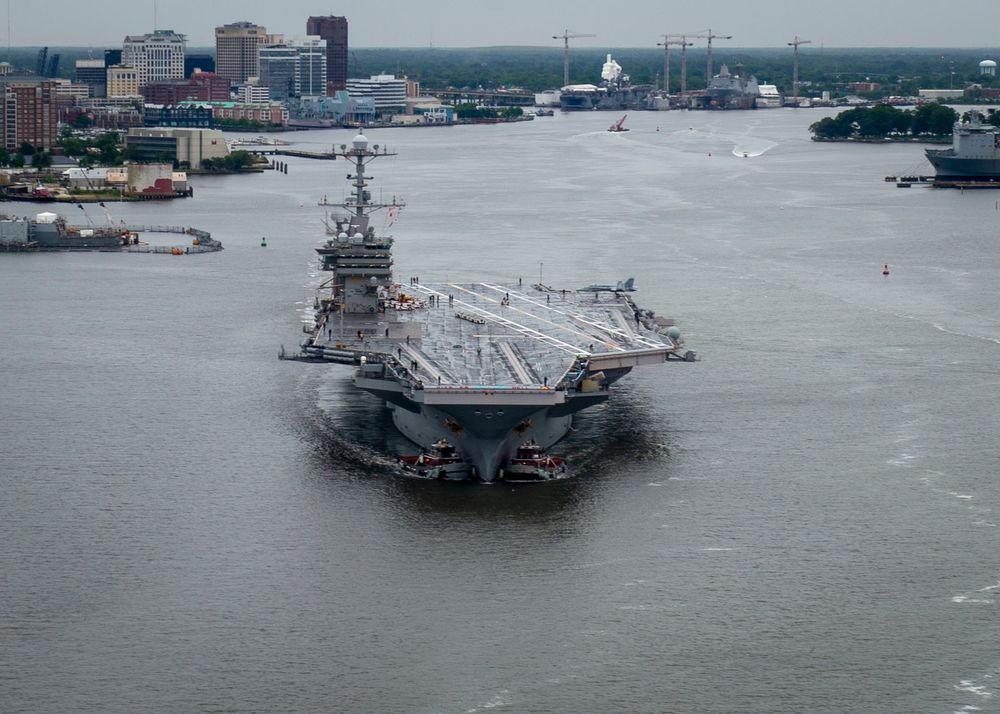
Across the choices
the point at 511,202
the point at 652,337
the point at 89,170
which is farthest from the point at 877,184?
the point at 652,337

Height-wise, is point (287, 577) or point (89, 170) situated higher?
point (89, 170)

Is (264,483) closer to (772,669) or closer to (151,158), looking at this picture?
(772,669)

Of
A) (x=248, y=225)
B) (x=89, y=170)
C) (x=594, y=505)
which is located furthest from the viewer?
(x=89, y=170)

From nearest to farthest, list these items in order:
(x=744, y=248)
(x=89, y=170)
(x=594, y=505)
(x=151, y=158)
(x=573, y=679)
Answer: (x=573, y=679) → (x=594, y=505) → (x=744, y=248) → (x=89, y=170) → (x=151, y=158)

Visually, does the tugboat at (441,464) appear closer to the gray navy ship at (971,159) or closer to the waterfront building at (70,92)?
the gray navy ship at (971,159)

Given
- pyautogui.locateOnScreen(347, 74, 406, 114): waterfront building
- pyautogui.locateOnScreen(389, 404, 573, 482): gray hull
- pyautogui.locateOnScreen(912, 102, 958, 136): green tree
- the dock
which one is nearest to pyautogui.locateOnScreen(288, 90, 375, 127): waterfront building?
pyautogui.locateOnScreen(347, 74, 406, 114): waterfront building

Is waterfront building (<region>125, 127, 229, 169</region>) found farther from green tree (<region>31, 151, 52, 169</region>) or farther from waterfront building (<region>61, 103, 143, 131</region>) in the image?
waterfront building (<region>61, 103, 143, 131</region>)
